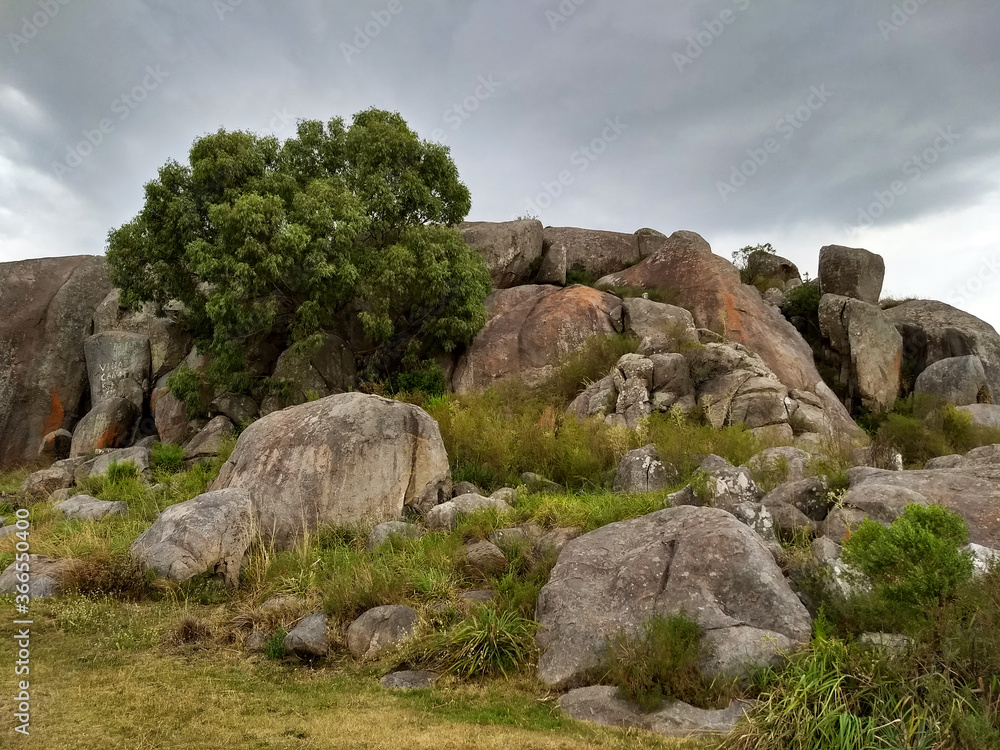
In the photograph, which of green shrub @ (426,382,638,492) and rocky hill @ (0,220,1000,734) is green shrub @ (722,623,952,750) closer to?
rocky hill @ (0,220,1000,734)

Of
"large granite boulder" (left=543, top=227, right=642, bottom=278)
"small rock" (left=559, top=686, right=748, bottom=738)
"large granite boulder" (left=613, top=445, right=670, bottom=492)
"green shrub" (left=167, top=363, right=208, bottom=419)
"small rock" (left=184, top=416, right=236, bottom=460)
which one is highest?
"large granite boulder" (left=543, top=227, right=642, bottom=278)

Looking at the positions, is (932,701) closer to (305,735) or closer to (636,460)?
(305,735)

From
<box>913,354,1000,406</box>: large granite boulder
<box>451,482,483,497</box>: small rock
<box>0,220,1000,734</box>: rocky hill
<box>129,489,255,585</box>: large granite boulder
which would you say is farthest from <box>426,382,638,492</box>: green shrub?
<box>913,354,1000,406</box>: large granite boulder

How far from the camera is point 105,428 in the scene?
68.8 feet

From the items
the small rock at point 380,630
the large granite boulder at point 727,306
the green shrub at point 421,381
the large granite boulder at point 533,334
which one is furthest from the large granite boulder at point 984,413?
the small rock at point 380,630

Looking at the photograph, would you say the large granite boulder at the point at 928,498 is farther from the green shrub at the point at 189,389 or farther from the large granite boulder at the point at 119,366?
the large granite boulder at the point at 119,366

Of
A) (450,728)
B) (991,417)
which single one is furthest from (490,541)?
(991,417)

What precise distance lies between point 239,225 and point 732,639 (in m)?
14.9

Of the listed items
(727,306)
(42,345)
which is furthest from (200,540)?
(42,345)

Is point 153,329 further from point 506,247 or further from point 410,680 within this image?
point 410,680

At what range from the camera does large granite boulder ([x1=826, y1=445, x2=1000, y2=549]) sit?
726cm

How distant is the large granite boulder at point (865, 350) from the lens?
2134cm

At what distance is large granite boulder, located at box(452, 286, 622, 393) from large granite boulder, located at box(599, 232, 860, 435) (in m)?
2.58

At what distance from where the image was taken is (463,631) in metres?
6.82
